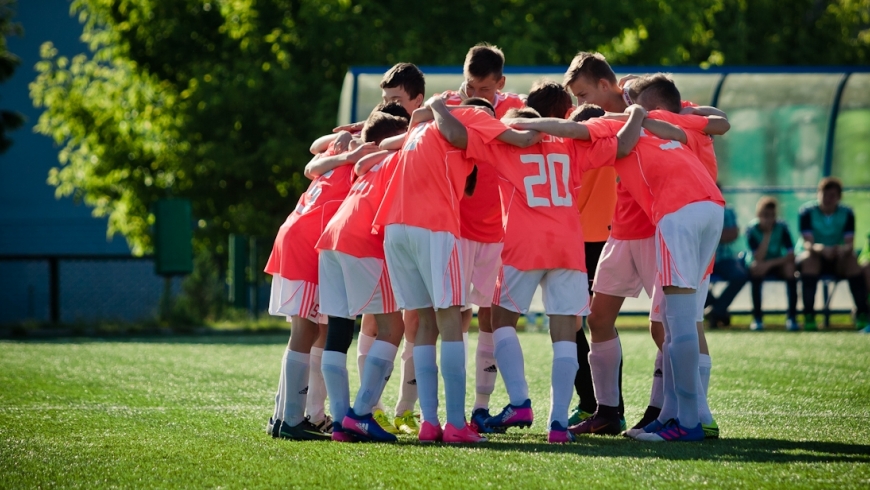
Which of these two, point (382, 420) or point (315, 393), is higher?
point (315, 393)

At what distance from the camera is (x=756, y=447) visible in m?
4.88

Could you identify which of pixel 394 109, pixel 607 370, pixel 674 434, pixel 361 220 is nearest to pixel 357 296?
pixel 361 220

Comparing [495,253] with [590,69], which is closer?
[495,253]

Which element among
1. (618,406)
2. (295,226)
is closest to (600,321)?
(618,406)

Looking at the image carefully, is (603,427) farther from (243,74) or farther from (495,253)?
(243,74)

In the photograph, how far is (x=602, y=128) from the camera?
5270 mm

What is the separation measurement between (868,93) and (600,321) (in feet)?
32.2

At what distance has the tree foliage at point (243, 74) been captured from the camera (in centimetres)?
1911

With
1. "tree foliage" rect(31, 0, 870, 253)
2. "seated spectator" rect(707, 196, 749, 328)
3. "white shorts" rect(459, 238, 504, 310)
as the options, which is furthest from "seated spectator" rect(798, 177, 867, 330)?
"white shorts" rect(459, 238, 504, 310)

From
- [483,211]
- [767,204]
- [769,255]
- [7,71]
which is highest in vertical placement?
[7,71]

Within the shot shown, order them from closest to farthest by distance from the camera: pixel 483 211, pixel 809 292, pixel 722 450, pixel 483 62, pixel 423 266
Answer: pixel 722 450 < pixel 423 266 < pixel 483 211 < pixel 483 62 < pixel 809 292

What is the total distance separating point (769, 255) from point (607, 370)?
8.25 metres

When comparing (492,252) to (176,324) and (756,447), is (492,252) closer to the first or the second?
(756,447)

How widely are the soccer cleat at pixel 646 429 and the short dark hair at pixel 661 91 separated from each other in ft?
5.38
